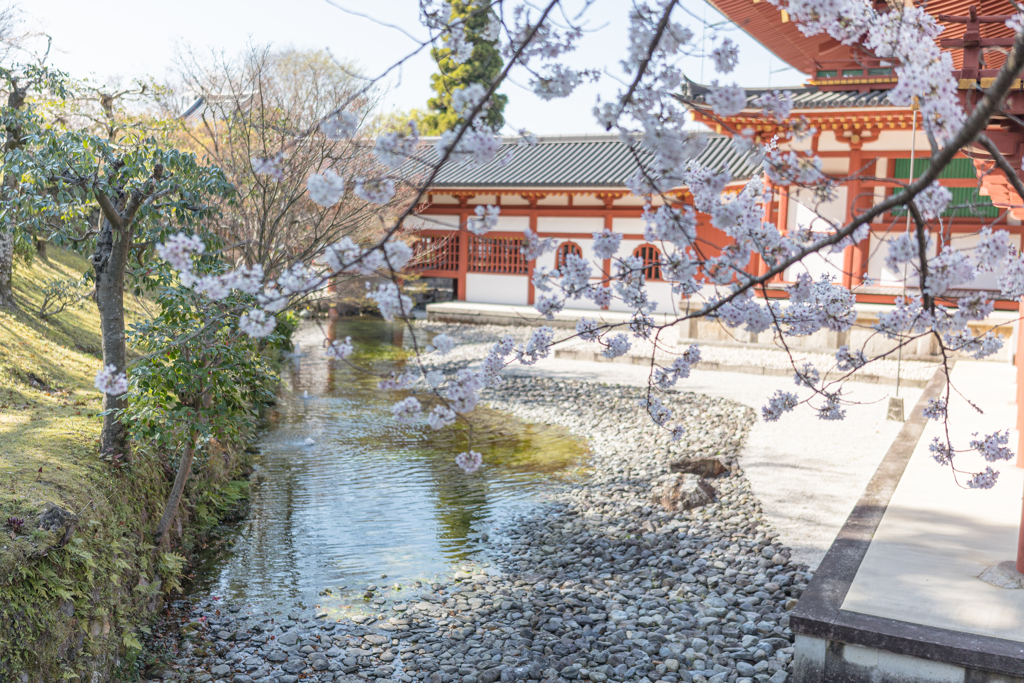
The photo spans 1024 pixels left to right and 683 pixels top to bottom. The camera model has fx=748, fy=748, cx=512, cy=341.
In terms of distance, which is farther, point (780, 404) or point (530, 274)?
point (530, 274)

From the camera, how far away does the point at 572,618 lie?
4383 millimetres

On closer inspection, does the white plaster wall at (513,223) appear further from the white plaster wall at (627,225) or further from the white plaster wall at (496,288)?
the white plaster wall at (627,225)

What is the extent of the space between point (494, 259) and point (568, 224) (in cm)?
239

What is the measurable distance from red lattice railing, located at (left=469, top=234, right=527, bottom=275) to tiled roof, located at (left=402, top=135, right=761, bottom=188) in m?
1.63

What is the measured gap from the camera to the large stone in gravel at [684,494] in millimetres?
6105

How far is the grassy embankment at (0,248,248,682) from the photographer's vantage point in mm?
3111

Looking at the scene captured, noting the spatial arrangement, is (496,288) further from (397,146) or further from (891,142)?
(397,146)

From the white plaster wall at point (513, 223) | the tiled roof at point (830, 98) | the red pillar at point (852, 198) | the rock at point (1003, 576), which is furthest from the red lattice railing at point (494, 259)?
the rock at point (1003, 576)

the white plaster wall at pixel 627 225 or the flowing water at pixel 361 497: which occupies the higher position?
the white plaster wall at pixel 627 225

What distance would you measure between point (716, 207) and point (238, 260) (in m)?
9.56

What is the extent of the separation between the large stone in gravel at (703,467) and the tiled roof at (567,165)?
35.0 feet

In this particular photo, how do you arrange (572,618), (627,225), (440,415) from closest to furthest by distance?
(440,415) → (572,618) → (627,225)

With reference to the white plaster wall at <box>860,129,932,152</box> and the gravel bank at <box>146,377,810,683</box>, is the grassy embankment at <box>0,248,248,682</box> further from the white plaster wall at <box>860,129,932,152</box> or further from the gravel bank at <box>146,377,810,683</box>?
the white plaster wall at <box>860,129,932,152</box>

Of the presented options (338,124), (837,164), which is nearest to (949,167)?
(837,164)
